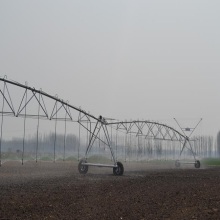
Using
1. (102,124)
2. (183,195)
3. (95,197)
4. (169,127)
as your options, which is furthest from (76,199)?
(169,127)

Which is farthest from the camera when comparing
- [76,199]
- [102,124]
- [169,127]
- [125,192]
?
[169,127]

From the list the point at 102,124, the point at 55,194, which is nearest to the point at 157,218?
the point at 55,194

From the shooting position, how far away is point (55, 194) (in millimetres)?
13922

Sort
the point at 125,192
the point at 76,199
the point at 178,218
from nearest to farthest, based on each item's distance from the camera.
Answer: the point at 178,218 < the point at 76,199 < the point at 125,192

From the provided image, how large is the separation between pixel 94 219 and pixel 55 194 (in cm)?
465

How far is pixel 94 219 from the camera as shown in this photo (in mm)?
9633

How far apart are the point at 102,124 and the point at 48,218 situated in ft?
74.9

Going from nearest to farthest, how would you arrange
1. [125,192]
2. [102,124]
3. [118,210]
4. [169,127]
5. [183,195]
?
[118,210] < [183,195] < [125,192] < [102,124] < [169,127]

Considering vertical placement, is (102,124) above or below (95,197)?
above

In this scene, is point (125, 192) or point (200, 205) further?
point (125, 192)

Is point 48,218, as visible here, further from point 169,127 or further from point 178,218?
point 169,127

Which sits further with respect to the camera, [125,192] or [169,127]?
[169,127]

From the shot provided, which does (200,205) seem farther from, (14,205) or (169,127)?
(169,127)

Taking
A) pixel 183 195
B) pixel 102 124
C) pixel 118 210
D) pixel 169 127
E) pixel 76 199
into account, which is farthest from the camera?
pixel 169 127
